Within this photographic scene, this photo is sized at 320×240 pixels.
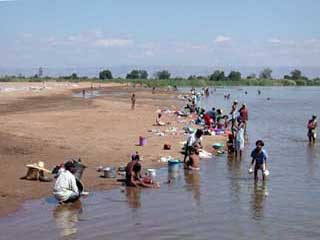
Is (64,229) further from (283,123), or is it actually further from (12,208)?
(283,123)

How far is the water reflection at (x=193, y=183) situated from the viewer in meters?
15.4

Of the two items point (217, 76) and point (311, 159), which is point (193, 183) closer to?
point (311, 159)

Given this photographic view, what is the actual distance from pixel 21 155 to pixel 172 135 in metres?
9.09

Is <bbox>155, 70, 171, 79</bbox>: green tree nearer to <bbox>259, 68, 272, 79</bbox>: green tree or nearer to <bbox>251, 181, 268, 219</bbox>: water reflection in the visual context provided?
<bbox>259, 68, 272, 79</bbox>: green tree

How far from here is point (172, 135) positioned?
2764 cm

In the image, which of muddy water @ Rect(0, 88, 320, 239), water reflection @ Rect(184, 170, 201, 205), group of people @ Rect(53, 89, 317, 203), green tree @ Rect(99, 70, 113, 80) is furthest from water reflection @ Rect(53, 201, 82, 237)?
green tree @ Rect(99, 70, 113, 80)

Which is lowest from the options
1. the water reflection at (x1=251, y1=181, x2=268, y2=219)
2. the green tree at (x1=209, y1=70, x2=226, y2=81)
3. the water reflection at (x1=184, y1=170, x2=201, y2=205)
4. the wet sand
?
the water reflection at (x1=251, y1=181, x2=268, y2=219)

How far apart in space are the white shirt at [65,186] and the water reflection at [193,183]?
3069mm

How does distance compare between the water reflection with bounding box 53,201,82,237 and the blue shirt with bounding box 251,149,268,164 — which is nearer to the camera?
the water reflection with bounding box 53,201,82,237

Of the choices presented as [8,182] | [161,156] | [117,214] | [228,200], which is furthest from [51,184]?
[161,156]

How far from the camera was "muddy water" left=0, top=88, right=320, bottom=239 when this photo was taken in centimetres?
1195

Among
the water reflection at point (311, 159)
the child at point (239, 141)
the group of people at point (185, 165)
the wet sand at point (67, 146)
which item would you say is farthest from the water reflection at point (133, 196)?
the child at point (239, 141)

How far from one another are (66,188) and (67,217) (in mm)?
1249

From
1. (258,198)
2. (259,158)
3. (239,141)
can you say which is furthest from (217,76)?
(258,198)
